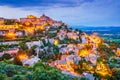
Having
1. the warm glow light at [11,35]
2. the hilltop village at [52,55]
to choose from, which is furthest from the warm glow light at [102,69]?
the warm glow light at [11,35]

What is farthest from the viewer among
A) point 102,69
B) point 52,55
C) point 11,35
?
point 11,35

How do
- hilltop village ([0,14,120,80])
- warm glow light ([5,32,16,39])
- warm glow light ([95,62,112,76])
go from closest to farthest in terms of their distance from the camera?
hilltop village ([0,14,120,80])
warm glow light ([95,62,112,76])
warm glow light ([5,32,16,39])

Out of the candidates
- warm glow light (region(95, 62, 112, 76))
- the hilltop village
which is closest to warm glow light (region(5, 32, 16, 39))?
the hilltop village

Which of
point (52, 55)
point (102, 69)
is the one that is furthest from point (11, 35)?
point (102, 69)

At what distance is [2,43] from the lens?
3569 cm

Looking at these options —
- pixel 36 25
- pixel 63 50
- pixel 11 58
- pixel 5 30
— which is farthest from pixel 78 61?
pixel 36 25

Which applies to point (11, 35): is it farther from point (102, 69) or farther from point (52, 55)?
point (102, 69)

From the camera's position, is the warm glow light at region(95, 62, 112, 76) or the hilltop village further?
the warm glow light at region(95, 62, 112, 76)

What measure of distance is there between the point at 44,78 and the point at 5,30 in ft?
90.8

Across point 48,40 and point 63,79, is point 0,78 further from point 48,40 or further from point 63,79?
point 48,40

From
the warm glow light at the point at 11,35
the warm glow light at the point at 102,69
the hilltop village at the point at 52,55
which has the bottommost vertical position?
the warm glow light at the point at 102,69

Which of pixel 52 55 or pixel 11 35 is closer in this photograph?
pixel 52 55

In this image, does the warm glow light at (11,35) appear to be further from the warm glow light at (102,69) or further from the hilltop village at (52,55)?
the warm glow light at (102,69)

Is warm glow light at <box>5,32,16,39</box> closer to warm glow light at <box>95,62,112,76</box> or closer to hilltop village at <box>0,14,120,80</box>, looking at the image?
hilltop village at <box>0,14,120,80</box>
